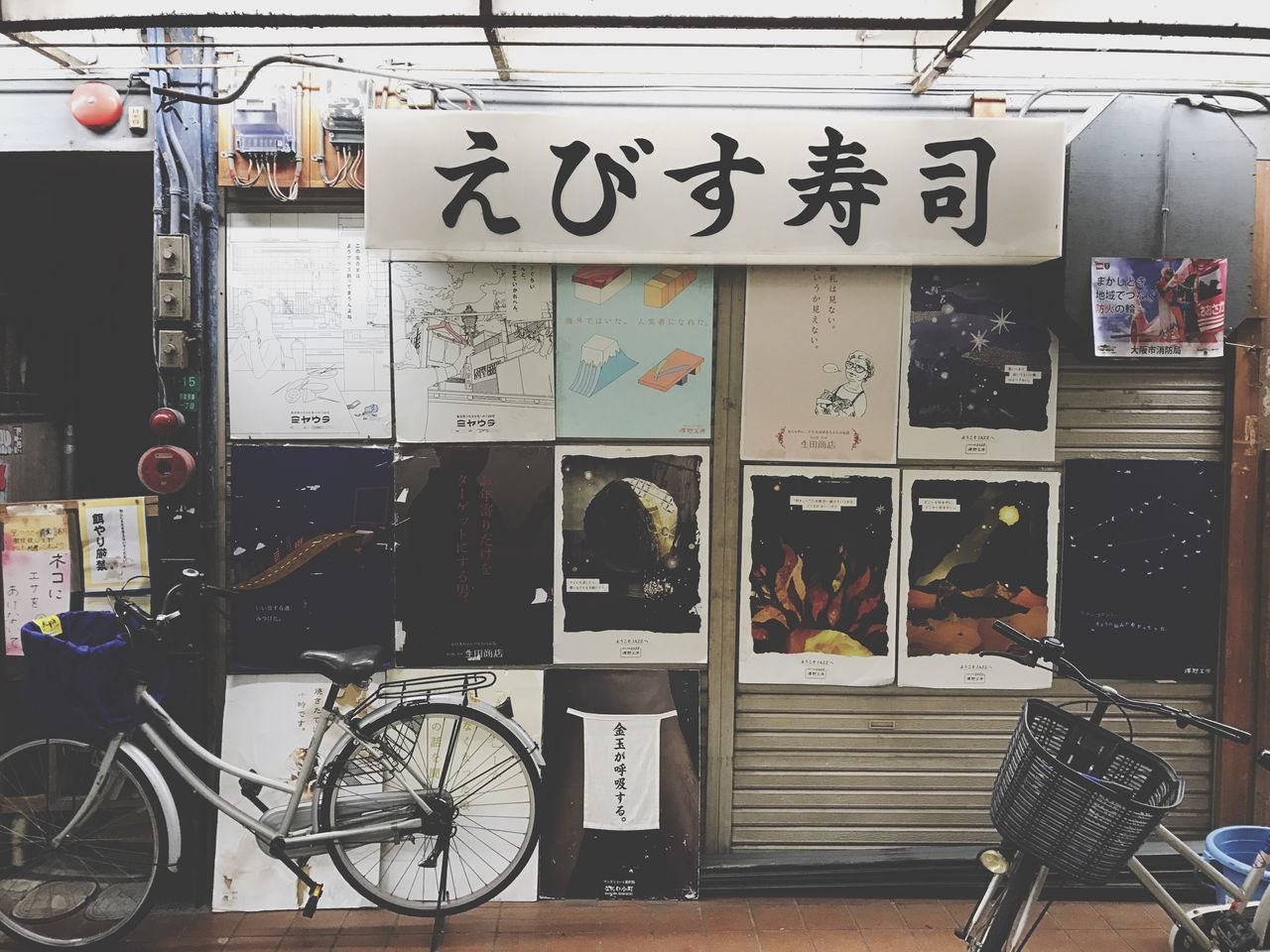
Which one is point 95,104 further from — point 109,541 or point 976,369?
point 976,369

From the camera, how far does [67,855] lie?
4.98m

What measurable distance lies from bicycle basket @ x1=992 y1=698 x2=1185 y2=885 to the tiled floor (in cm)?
170

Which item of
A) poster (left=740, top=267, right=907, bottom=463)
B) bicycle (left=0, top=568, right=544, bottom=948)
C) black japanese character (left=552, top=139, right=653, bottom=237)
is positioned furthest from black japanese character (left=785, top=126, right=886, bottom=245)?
bicycle (left=0, top=568, right=544, bottom=948)

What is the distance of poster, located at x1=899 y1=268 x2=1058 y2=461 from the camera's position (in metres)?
5.29

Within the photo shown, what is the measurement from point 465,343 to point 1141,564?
428 cm

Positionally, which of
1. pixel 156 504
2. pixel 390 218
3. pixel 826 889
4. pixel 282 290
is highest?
pixel 390 218

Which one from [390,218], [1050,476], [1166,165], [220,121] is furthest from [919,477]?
[220,121]

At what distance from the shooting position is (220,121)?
5.07 m

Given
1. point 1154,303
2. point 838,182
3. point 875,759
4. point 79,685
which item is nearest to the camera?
point 79,685

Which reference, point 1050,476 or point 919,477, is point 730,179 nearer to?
point 919,477

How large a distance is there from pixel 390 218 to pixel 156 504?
2272 millimetres

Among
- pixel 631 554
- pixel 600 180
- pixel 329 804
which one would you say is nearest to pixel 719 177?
pixel 600 180

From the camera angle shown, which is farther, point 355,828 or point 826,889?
point 826,889

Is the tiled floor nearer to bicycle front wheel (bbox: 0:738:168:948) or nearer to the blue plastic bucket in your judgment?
bicycle front wheel (bbox: 0:738:168:948)
